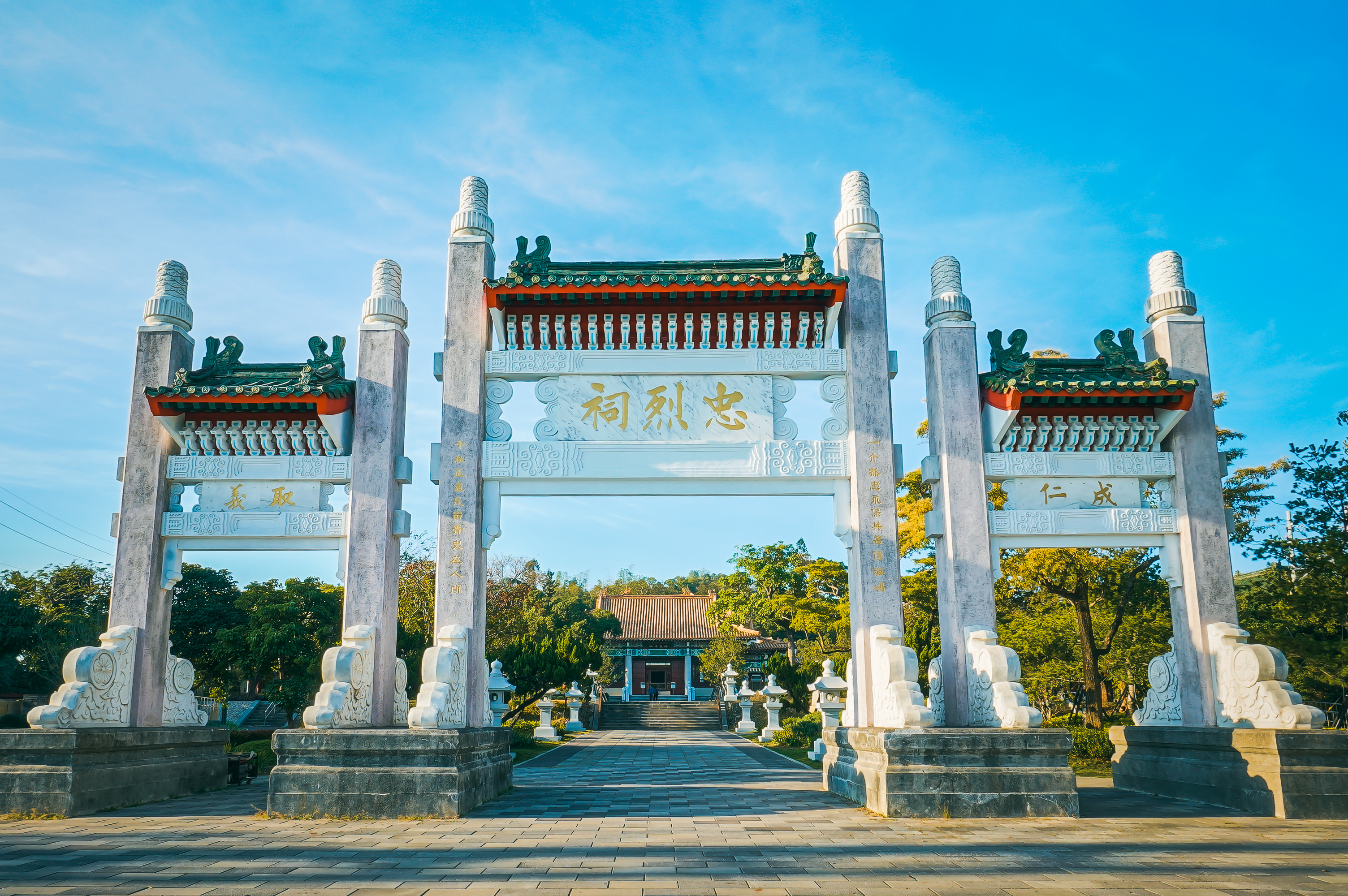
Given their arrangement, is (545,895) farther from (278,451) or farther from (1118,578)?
(1118,578)

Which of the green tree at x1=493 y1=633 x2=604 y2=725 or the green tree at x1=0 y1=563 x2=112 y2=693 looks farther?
the green tree at x1=0 y1=563 x2=112 y2=693

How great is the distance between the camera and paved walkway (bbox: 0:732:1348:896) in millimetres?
4941

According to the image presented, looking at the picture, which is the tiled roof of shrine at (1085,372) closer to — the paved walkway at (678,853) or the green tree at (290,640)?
the paved walkway at (678,853)

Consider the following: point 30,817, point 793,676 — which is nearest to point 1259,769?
point 30,817

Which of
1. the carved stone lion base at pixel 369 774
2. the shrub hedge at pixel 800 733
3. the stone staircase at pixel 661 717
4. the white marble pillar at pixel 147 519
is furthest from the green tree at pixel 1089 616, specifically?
the stone staircase at pixel 661 717

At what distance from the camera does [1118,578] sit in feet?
52.0

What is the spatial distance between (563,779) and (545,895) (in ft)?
23.8

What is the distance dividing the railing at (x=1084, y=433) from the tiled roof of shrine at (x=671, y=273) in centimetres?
240

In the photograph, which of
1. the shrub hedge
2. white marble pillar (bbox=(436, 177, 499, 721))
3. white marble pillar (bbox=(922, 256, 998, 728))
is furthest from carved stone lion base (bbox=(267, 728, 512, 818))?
the shrub hedge

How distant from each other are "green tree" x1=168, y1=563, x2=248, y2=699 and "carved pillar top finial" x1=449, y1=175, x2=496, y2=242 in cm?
2189

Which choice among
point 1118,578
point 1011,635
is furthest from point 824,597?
point 1118,578

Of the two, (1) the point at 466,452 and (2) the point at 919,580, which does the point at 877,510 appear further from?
(2) the point at 919,580

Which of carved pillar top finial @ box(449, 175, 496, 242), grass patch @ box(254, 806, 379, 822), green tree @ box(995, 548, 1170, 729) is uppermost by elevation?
carved pillar top finial @ box(449, 175, 496, 242)

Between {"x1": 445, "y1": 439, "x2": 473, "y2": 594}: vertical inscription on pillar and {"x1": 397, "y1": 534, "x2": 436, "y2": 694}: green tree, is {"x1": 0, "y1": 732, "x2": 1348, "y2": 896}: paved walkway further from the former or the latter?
{"x1": 397, "y1": 534, "x2": 436, "y2": 694}: green tree
